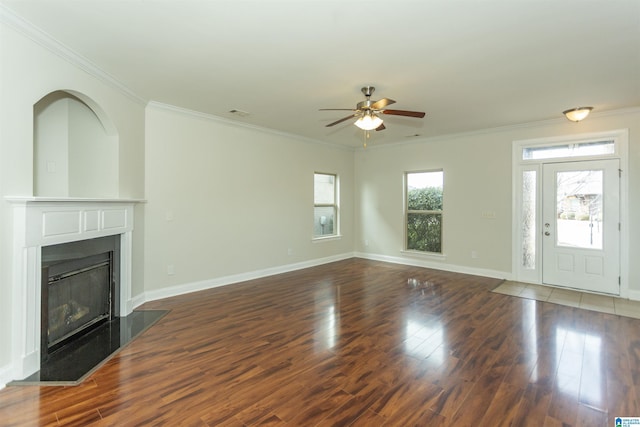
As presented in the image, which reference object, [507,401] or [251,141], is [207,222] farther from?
[507,401]

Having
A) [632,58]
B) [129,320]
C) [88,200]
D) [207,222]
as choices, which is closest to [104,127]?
[88,200]

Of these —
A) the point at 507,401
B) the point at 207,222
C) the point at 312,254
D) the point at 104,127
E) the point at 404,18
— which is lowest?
the point at 507,401

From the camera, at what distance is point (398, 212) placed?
687 centimetres

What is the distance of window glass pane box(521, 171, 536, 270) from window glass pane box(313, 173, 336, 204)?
3.70 m

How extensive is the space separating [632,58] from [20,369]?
19.0ft

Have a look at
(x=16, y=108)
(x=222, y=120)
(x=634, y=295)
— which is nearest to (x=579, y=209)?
(x=634, y=295)

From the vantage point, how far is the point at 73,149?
3486 millimetres

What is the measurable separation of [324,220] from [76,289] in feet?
15.4

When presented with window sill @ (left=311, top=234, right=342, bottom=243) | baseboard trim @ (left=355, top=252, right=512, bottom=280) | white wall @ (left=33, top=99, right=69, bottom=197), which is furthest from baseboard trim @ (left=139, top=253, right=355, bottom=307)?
white wall @ (left=33, top=99, right=69, bottom=197)

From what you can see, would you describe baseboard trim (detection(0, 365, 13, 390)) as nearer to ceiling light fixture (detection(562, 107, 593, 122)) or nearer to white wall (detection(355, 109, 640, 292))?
white wall (detection(355, 109, 640, 292))

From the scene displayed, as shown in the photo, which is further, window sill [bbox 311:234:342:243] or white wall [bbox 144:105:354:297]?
window sill [bbox 311:234:342:243]

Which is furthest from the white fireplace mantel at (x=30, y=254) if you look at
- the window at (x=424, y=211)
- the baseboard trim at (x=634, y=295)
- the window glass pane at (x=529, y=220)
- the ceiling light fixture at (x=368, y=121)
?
the baseboard trim at (x=634, y=295)

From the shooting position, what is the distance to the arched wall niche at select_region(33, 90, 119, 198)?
3.27m

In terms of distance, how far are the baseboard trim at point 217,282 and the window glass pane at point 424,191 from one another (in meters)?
2.32
